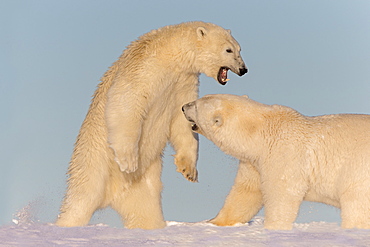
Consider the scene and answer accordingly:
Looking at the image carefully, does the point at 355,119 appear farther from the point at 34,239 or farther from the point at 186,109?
the point at 34,239

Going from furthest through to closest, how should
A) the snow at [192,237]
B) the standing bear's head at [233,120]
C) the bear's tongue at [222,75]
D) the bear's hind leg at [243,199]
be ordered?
Answer: 1. the bear's tongue at [222,75]
2. the bear's hind leg at [243,199]
3. the standing bear's head at [233,120]
4. the snow at [192,237]

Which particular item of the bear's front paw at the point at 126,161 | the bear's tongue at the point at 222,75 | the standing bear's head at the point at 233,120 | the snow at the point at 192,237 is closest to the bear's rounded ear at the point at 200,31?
the bear's tongue at the point at 222,75

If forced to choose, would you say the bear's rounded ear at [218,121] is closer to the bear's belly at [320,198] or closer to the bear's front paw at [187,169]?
the bear's front paw at [187,169]

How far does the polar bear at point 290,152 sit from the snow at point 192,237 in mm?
311

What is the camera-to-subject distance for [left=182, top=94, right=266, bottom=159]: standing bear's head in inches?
289

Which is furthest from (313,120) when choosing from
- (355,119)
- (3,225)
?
(3,225)

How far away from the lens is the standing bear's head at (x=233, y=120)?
7.33 m

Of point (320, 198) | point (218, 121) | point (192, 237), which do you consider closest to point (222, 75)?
point (218, 121)

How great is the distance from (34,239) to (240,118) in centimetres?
279

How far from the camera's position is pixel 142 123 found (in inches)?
312

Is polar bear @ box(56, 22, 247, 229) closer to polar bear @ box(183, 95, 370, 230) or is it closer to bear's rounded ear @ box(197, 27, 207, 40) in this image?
bear's rounded ear @ box(197, 27, 207, 40)

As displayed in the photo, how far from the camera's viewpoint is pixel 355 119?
7.15m

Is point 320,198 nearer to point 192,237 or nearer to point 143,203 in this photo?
point 192,237

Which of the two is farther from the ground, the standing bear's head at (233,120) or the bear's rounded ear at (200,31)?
the bear's rounded ear at (200,31)
